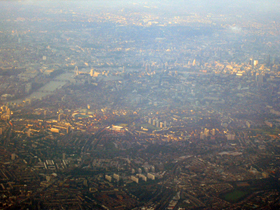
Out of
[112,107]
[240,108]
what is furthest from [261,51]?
[112,107]

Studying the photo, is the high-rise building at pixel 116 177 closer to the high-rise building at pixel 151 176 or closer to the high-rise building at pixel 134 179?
the high-rise building at pixel 134 179

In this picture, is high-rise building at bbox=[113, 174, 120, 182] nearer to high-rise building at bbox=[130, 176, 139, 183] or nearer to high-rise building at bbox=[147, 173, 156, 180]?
high-rise building at bbox=[130, 176, 139, 183]

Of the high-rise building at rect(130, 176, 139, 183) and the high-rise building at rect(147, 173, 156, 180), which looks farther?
the high-rise building at rect(147, 173, 156, 180)

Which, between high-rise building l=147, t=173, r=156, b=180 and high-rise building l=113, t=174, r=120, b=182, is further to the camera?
high-rise building l=147, t=173, r=156, b=180

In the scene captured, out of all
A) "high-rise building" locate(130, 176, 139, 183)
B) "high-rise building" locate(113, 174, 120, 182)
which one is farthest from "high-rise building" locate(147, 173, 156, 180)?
"high-rise building" locate(113, 174, 120, 182)

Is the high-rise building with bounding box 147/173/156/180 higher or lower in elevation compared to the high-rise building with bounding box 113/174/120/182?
lower

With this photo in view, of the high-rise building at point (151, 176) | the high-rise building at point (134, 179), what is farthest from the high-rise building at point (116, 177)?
the high-rise building at point (151, 176)

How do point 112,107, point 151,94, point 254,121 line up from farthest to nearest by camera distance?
1. point 151,94
2. point 112,107
3. point 254,121

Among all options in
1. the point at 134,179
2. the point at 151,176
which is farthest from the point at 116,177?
the point at 151,176

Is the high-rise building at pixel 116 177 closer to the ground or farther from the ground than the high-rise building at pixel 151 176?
farther from the ground

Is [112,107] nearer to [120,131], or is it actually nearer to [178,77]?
[120,131]

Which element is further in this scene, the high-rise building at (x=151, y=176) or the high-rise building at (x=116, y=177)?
the high-rise building at (x=151, y=176)
